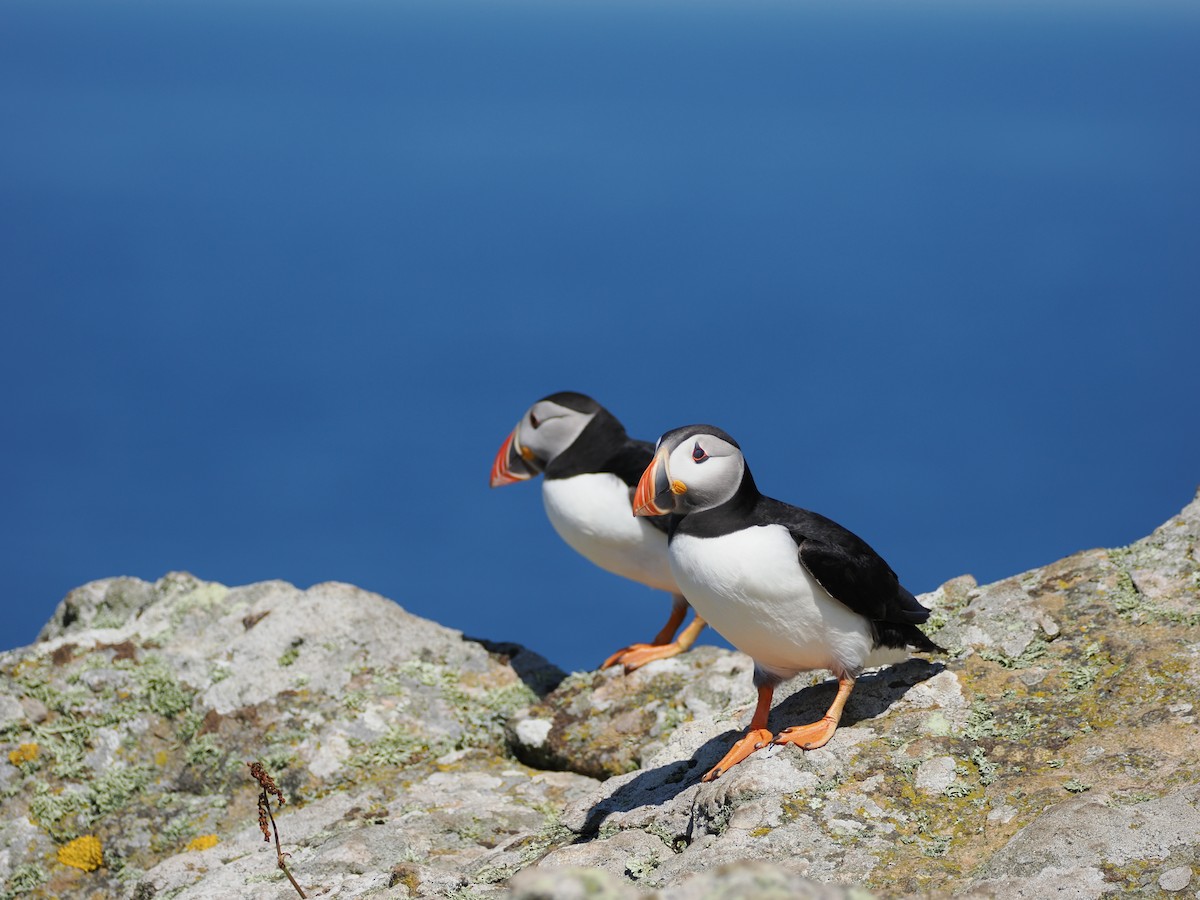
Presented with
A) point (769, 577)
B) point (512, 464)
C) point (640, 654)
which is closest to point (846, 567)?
point (769, 577)

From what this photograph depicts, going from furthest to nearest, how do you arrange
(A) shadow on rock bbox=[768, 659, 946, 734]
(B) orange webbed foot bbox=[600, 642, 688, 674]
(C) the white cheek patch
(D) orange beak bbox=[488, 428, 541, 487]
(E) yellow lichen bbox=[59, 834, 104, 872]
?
1. (D) orange beak bbox=[488, 428, 541, 487]
2. (C) the white cheek patch
3. (B) orange webbed foot bbox=[600, 642, 688, 674]
4. (E) yellow lichen bbox=[59, 834, 104, 872]
5. (A) shadow on rock bbox=[768, 659, 946, 734]

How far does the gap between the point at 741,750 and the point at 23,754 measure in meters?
4.05

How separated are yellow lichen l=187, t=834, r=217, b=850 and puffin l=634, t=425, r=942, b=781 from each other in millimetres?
2682

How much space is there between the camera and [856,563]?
5336mm

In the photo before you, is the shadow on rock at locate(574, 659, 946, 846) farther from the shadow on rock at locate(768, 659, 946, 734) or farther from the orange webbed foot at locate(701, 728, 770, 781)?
the orange webbed foot at locate(701, 728, 770, 781)

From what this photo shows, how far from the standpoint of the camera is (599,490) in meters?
8.60

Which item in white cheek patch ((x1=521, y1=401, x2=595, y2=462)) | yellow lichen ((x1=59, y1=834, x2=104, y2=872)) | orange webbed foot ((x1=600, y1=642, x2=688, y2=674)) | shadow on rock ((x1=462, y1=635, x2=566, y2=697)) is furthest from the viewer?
white cheek patch ((x1=521, y1=401, x2=595, y2=462))

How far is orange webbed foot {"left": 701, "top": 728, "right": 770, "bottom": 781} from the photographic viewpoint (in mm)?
5262

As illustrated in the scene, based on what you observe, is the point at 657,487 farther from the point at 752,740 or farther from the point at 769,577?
the point at 752,740

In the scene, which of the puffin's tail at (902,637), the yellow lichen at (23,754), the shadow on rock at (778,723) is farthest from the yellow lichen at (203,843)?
the puffin's tail at (902,637)

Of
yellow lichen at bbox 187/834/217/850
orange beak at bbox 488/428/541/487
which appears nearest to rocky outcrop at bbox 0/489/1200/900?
yellow lichen at bbox 187/834/217/850

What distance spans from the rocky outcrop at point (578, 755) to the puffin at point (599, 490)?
0.86 meters

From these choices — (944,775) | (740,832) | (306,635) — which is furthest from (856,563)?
(306,635)

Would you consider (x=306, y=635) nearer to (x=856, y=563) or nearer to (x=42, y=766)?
(x=42, y=766)
